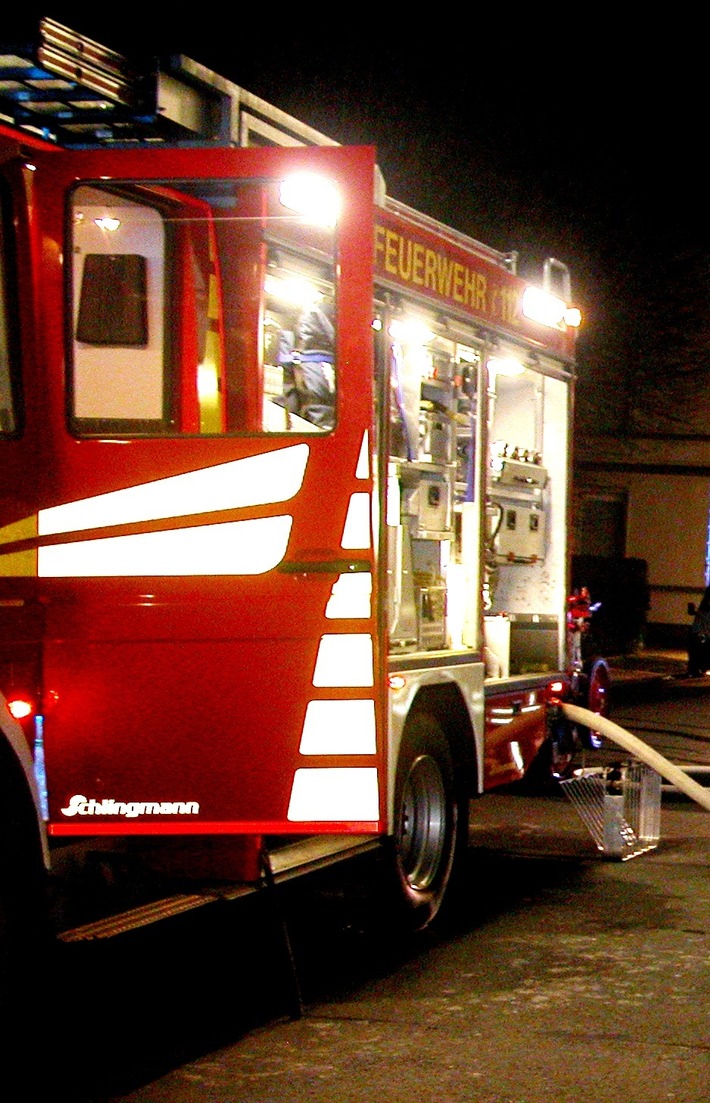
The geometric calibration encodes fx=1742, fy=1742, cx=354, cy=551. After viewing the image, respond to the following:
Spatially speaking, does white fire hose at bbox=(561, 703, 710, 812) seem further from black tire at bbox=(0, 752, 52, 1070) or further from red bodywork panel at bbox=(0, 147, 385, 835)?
black tire at bbox=(0, 752, 52, 1070)

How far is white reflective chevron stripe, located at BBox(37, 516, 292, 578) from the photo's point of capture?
565 cm

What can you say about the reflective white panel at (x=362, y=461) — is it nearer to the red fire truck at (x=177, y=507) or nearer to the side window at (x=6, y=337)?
the red fire truck at (x=177, y=507)

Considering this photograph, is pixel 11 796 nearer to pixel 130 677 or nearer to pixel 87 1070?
pixel 130 677

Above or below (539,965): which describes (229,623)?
above

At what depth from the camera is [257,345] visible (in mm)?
6230

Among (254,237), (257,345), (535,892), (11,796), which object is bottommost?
(535,892)

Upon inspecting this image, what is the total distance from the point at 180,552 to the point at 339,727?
802mm

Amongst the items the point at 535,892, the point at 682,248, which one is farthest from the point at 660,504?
the point at 535,892

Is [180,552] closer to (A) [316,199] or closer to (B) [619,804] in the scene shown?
(A) [316,199]

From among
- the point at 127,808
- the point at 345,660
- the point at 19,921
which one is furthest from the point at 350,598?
the point at 19,921

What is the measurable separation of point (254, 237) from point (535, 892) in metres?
3.98

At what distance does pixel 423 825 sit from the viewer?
791cm

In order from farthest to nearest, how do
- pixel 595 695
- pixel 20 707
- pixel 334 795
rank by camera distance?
pixel 595 695
pixel 334 795
pixel 20 707

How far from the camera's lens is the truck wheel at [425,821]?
7496 mm
